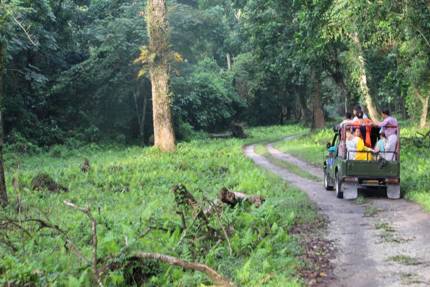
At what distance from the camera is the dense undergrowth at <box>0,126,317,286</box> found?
755 cm

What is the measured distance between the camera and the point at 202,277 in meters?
7.60

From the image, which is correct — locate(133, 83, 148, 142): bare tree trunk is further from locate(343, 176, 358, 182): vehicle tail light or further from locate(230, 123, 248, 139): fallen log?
locate(343, 176, 358, 182): vehicle tail light

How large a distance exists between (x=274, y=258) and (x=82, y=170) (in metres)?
13.7

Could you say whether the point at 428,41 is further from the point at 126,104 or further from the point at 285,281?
the point at 126,104

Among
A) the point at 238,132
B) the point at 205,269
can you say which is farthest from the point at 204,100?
the point at 205,269

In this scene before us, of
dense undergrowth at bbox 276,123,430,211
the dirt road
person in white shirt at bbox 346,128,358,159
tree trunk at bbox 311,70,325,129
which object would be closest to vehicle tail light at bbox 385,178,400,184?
dense undergrowth at bbox 276,123,430,211

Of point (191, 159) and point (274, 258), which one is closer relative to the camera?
point (274, 258)

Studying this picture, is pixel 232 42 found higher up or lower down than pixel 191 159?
higher up

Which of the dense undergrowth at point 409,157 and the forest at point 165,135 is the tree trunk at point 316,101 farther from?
the dense undergrowth at point 409,157

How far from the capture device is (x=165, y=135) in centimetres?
2639

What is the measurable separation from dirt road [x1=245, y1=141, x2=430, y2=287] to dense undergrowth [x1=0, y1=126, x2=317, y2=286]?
0.70 m

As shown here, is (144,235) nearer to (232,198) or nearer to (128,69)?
(232,198)

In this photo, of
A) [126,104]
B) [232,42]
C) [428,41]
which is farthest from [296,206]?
[232,42]

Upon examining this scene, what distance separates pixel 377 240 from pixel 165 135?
17489mm
